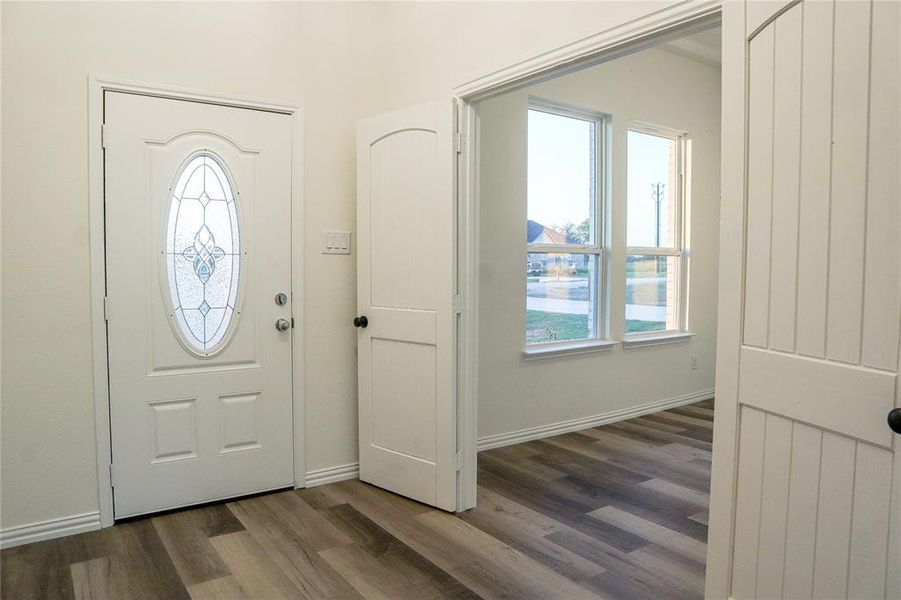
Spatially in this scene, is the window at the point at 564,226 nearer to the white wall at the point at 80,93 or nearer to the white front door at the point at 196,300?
the white wall at the point at 80,93

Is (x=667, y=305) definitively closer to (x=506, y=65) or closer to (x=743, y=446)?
(x=506, y=65)

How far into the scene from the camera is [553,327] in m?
4.43

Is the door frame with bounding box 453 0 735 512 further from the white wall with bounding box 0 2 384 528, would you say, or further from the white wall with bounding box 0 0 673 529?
the white wall with bounding box 0 2 384 528

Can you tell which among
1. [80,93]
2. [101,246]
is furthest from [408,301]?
[80,93]

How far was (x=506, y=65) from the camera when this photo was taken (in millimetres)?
2682

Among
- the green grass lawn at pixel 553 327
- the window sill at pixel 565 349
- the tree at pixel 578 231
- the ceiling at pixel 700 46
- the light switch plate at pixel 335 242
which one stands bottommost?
the window sill at pixel 565 349

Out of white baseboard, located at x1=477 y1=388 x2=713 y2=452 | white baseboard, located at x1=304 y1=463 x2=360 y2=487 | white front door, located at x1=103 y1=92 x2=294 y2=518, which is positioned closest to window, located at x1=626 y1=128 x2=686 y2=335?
white baseboard, located at x1=477 y1=388 x2=713 y2=452

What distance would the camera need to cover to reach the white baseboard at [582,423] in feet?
13.2

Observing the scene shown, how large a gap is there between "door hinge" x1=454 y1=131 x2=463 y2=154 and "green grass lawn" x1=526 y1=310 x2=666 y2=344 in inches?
63.1

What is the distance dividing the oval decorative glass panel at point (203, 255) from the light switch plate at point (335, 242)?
46cm

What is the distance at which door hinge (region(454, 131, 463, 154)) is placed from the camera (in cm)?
290

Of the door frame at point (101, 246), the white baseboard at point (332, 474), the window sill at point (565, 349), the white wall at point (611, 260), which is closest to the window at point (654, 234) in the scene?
the white wall at point (611, 260)

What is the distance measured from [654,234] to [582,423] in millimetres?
1707

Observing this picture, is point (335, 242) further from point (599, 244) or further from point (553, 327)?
point (599, 244)
